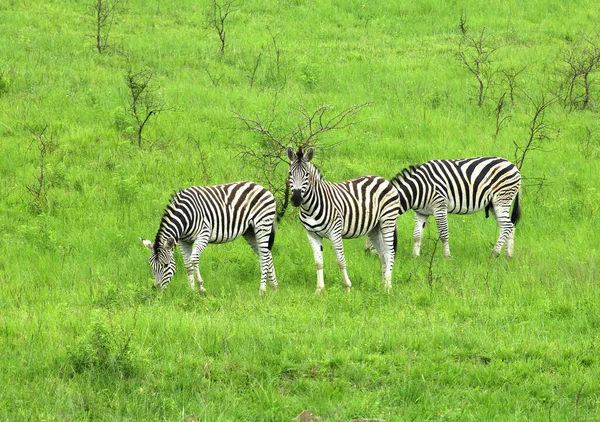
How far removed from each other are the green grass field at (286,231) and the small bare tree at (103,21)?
1.13 feet

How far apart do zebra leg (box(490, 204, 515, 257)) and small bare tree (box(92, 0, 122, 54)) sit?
1211 centimetres

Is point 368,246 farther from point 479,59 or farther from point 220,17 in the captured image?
point 220,17

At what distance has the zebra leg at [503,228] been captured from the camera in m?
13.8

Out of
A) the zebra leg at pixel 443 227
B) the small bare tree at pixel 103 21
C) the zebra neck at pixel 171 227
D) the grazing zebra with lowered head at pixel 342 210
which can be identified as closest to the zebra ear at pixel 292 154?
the grazing zebra with lowered head at pixel 342 210

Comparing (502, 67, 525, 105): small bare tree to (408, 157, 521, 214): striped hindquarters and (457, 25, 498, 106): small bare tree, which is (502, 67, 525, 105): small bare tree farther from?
(408, 157, 521, 214): striped hindquarters

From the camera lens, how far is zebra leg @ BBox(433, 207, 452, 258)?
45.5 feet

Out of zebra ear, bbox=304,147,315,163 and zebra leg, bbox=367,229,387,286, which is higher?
zebra ear, bbox=304,147,315,163

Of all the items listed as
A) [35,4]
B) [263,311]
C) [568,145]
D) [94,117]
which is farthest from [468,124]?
[35,4]

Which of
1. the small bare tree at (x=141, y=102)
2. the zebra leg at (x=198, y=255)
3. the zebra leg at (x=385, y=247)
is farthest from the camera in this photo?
the small bare tree at (x=141, y=102)

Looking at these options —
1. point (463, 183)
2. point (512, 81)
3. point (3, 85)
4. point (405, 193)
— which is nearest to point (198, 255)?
point (405, 193)

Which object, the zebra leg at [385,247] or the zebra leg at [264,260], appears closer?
the zebra leg at [264,260]

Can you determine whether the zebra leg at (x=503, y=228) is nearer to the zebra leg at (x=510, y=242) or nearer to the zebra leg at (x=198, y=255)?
the zebra leg at (x=510, y=242)

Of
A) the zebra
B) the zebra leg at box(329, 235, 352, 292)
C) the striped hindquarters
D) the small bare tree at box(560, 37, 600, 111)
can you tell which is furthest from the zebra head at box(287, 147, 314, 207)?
the small bare tree at box(560, 37, 600, 111)

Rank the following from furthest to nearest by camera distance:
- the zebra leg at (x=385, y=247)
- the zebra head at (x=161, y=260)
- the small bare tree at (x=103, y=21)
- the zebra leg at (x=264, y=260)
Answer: the small bare tree at (x=103, y=21) < the zebra leg at (x=385, y=247) < the zebra leg at (x=264, y=260) < the zebra head at (x=161, y=260)
